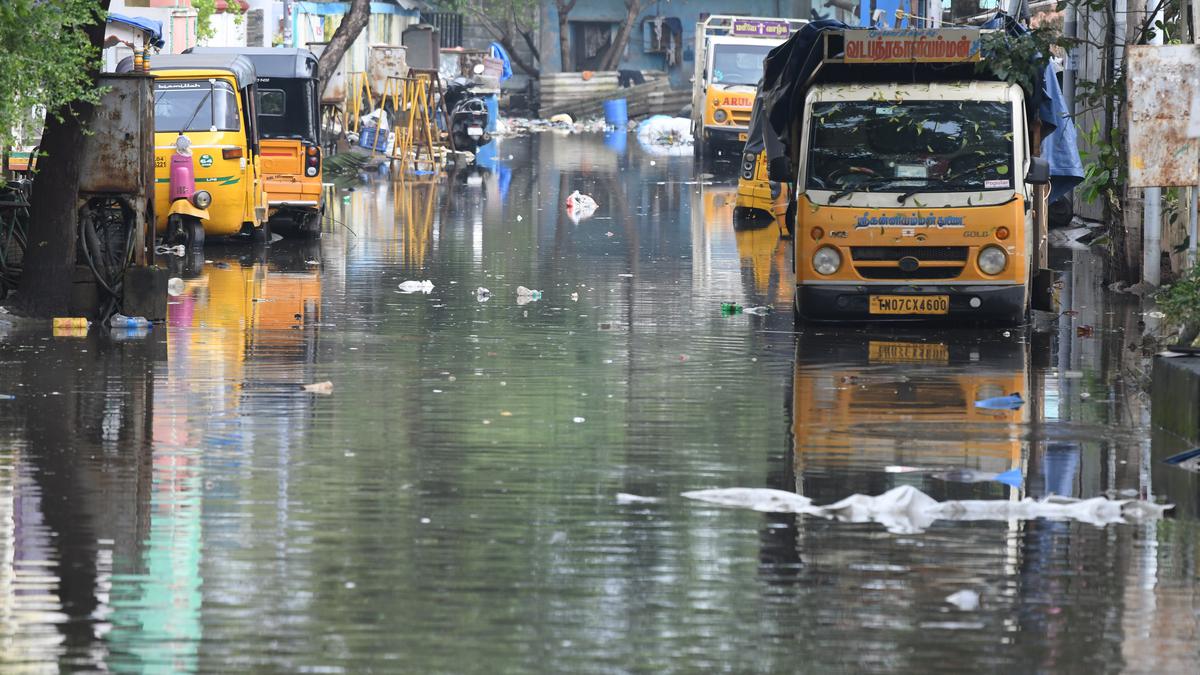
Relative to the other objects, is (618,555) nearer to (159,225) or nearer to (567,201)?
(159,225)

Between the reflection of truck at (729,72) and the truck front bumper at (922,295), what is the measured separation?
27663mm

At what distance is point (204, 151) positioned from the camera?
75.0ft

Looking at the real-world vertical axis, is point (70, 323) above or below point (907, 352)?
above

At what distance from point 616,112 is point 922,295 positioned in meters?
50.8

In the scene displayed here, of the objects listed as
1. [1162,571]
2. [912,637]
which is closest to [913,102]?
[1162,571]

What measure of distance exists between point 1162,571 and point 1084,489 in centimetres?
166

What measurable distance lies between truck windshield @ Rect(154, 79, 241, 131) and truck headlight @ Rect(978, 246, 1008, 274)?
413 inches

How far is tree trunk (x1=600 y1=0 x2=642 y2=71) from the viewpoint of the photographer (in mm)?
67625

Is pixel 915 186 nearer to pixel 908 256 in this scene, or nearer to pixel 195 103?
pixel 908 256

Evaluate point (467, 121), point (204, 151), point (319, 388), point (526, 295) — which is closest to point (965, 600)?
point (319, 388)

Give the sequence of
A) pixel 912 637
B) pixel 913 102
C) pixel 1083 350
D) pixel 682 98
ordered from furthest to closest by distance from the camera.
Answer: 1. pixel 682 98
2. pixel 913 102
3. pixel 1083 350
4. pixel 912 637

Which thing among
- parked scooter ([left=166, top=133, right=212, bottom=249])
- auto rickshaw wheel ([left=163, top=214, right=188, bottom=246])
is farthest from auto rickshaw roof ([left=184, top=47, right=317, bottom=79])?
auto rickshaw wheel ([left=163, top=214, right=188, bottom=246])

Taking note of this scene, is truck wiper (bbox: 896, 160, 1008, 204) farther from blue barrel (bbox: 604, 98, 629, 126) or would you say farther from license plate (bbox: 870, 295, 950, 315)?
blue barrel (bbox: 604, 98, 629, 126)

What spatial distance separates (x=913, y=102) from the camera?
1619 cm
